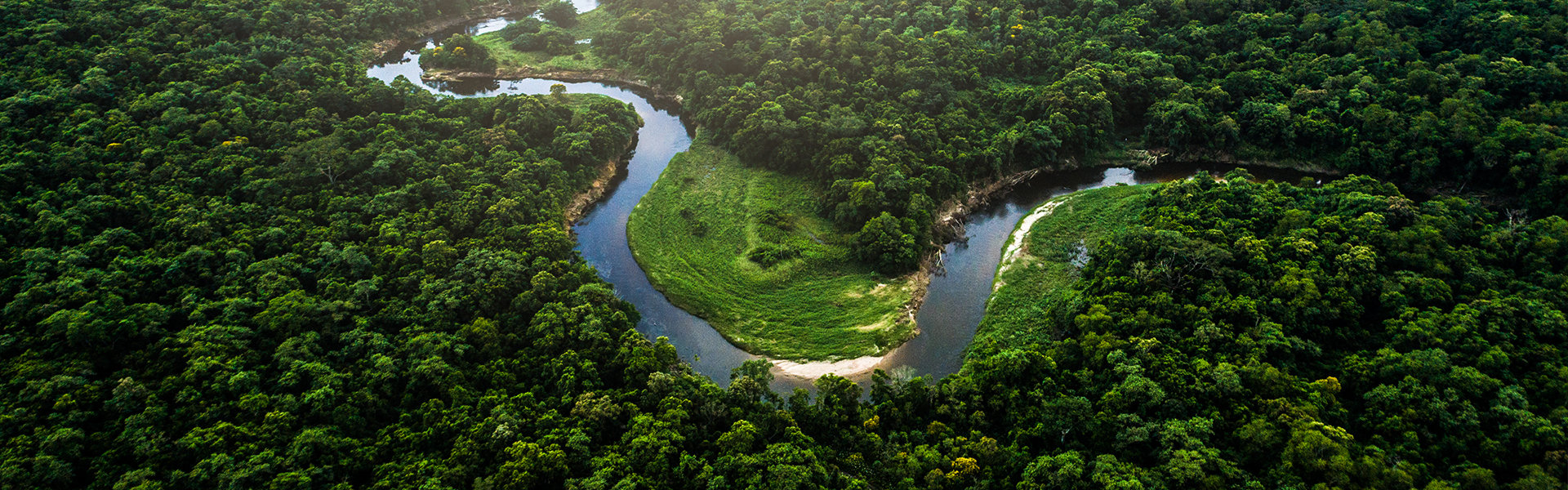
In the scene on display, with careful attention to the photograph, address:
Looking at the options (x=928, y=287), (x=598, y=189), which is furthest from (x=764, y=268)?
(x=598, y=189)

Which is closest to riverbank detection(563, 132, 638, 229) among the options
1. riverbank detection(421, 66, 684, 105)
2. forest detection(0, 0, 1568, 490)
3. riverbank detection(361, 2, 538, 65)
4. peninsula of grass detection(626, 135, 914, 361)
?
forest detection(0, 0, 1568, 490)

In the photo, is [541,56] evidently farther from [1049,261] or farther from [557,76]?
[1049,261]

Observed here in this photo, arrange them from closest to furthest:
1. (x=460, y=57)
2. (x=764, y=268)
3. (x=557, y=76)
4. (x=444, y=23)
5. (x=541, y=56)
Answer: (x=764, y=268), (x=460, y=57), (x=557, y=76), (x=541, y=56), (x=444, y=23)

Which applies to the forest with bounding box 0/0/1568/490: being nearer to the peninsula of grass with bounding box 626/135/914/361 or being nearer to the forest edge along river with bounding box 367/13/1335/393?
the forest edge along river with bounding box 367/13/1335/393

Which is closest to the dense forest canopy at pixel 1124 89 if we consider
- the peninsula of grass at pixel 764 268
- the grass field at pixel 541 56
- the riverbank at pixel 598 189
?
the peninsula of grass at pixel 764 268

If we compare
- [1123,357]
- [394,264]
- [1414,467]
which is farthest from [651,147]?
[1414,467]
